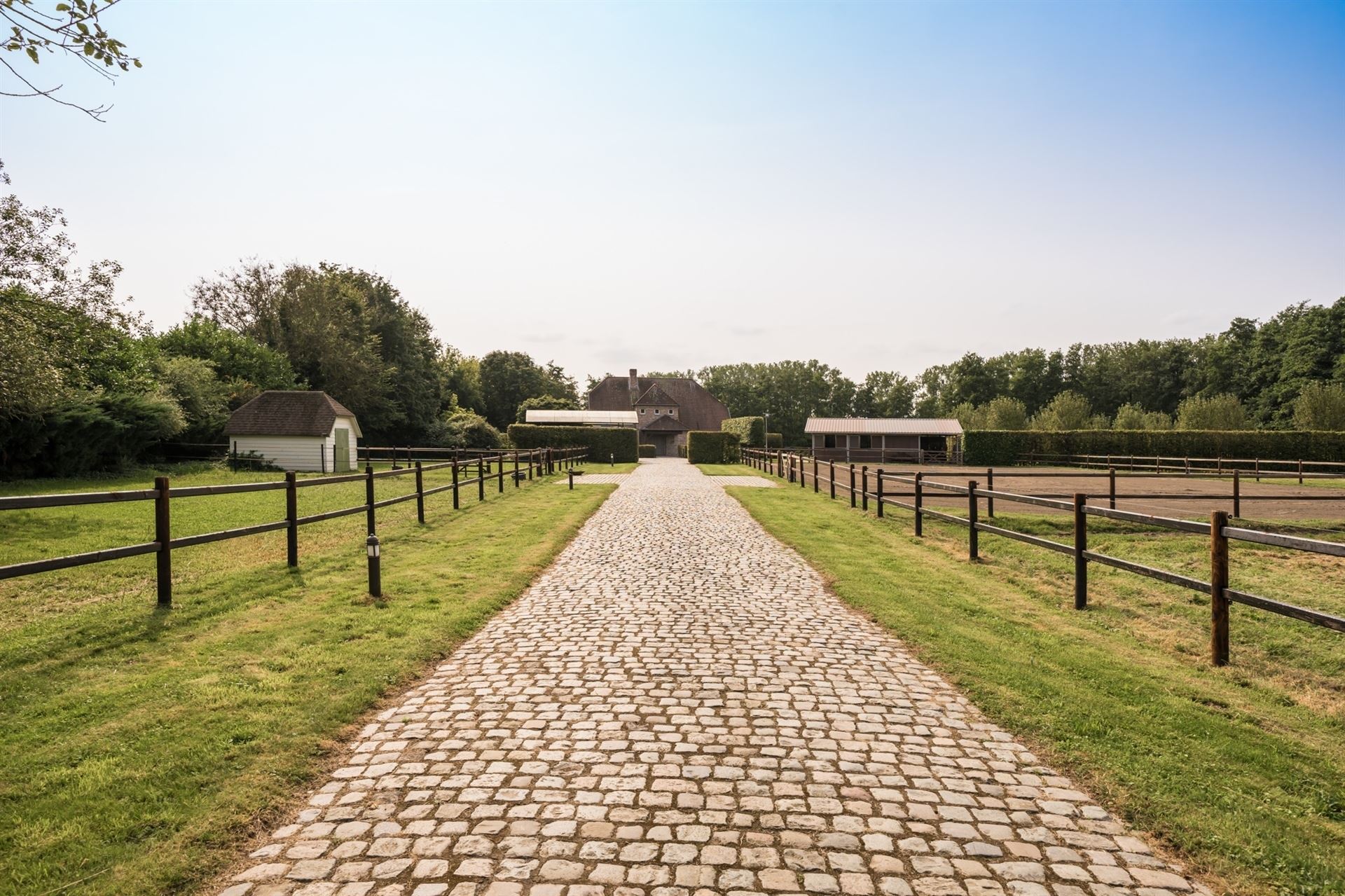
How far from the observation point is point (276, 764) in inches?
159

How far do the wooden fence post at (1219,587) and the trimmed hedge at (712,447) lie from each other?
45257mm

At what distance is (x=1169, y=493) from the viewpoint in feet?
73.6

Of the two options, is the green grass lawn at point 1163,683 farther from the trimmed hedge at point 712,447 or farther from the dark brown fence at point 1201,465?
the trimmed hedge at point 712,447

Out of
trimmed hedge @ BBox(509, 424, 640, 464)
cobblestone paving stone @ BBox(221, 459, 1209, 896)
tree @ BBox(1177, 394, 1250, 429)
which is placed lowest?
cobblestone paving stone @ BBox(221, 459, 1209, 896)

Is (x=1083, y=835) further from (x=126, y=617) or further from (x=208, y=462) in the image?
(x=208, y=462)

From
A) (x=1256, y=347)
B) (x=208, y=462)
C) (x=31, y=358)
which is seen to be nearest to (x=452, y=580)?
(x=31, y=358)

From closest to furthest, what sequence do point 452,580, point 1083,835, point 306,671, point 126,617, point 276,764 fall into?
1. point 1083,835
2. point 276,764
3. point 306,671
4. point 126,617
5. point 452,580

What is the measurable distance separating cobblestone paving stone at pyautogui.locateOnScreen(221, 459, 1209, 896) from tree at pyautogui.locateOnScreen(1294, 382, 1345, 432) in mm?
63936

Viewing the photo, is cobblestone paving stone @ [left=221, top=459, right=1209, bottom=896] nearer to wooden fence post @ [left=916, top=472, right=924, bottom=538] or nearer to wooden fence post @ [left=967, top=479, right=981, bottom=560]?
wooden fence post @ [left=967, top=479, right=981, bottom=560]

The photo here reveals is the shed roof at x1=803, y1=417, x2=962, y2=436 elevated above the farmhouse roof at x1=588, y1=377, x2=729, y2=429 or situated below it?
below

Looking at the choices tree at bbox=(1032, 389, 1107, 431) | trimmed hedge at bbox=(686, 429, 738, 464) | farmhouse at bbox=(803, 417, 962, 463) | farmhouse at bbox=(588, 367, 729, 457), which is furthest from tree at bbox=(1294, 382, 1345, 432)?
farmhouse at bbox=(588, 367, 729, 457)

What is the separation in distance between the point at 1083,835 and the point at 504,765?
2929 mm

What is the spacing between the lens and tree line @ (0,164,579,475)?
757 inches

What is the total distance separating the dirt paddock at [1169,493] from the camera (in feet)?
56.5
